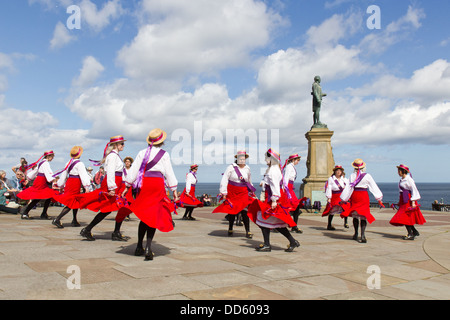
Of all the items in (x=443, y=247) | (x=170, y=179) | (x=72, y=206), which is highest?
(x=170, y=179)

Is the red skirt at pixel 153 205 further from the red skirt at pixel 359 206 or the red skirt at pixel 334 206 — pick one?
the red skirt at pixel 334 206

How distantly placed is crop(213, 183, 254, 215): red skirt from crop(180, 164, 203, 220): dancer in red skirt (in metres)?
4.00

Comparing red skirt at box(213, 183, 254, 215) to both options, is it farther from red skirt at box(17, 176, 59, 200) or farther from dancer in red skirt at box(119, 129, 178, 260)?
red skirt at box(17, 176, 59, 200)

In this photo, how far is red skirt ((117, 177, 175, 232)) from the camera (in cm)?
583

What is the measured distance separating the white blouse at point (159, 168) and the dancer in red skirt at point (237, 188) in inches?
112

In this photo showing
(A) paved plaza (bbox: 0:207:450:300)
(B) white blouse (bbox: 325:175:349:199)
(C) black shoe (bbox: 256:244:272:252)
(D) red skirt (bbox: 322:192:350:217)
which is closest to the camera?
(A) paved plaza (bbox: 0:207:450:300)

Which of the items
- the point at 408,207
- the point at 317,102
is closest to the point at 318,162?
the point at 317,102

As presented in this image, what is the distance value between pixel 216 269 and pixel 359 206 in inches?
196

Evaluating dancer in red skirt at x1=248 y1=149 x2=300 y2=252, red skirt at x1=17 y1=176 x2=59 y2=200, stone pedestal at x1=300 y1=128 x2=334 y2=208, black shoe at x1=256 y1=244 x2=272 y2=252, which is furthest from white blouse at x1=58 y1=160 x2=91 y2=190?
stone pedestal at x1=300 y1=128 x2=334 y2=208
